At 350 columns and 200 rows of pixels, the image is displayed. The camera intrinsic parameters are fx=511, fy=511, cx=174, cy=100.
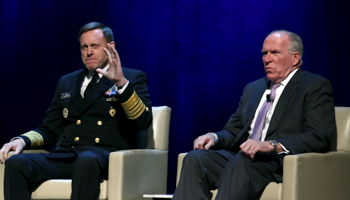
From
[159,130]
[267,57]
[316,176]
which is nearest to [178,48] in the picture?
[159,130]

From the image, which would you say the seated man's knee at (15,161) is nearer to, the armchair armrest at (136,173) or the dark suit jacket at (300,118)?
the armchair armrest at (136,173)

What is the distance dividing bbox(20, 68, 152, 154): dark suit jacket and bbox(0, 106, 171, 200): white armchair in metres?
0.19

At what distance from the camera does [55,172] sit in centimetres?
319

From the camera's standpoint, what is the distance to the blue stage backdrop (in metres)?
3.80

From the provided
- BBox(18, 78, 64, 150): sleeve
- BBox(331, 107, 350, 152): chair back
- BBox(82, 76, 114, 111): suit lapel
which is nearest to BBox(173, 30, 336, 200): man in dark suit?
BBox(331, 107, 350, 152): chair back

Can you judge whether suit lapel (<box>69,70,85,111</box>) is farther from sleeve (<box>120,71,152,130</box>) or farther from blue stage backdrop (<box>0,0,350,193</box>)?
blue stage backdrop (<box>0,0,350,193</box>)

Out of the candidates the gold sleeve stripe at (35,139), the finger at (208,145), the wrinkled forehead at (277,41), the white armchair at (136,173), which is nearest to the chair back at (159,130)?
the white armchair at (136,173)

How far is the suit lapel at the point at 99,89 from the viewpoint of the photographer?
339 centimetres

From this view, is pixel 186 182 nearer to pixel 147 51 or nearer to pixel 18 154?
pixel 18 154

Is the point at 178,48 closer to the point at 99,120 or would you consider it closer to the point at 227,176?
the point at 99,120

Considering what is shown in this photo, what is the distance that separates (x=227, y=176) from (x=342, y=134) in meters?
0.94

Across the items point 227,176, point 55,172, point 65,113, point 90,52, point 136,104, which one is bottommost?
point 55,172

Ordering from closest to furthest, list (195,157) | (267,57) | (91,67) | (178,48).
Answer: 1. (195,157)
2. (267,57)
3. (91,67)
4. (178,48)

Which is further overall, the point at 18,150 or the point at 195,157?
the point at 18,150
